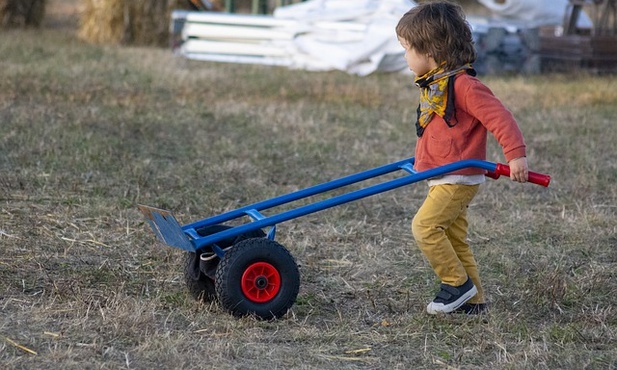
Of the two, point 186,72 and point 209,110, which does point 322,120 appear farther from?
point 186,72

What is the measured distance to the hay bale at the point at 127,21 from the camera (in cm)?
1473

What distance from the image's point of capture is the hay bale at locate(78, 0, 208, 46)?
14727 mm

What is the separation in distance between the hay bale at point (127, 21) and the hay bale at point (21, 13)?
1.23m

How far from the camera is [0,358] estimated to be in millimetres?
3623

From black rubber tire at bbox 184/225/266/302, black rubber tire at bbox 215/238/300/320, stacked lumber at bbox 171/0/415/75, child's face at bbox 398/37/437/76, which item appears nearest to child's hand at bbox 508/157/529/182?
child's face at bbox 398/37/437/76

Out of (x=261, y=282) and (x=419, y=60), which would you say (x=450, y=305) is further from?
(x=419, y=60)

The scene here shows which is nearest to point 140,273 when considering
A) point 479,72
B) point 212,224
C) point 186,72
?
point 212,224

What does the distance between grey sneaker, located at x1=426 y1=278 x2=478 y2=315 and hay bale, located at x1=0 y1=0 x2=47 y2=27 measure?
12.6m

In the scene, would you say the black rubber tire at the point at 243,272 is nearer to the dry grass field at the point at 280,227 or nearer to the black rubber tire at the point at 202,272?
the dry grass field at the point at 280,227

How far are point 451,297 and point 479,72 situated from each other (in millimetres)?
8228

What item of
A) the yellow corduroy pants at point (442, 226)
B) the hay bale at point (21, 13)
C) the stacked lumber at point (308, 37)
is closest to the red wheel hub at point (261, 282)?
the yellow corduroy pants at point (442, 226)

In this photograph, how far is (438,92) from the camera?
4.25 m

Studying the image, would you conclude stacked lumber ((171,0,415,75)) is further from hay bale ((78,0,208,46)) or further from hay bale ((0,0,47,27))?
hay bale ((0,0,47,27))

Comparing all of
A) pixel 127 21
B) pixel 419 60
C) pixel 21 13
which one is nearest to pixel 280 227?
pixel 419 60
